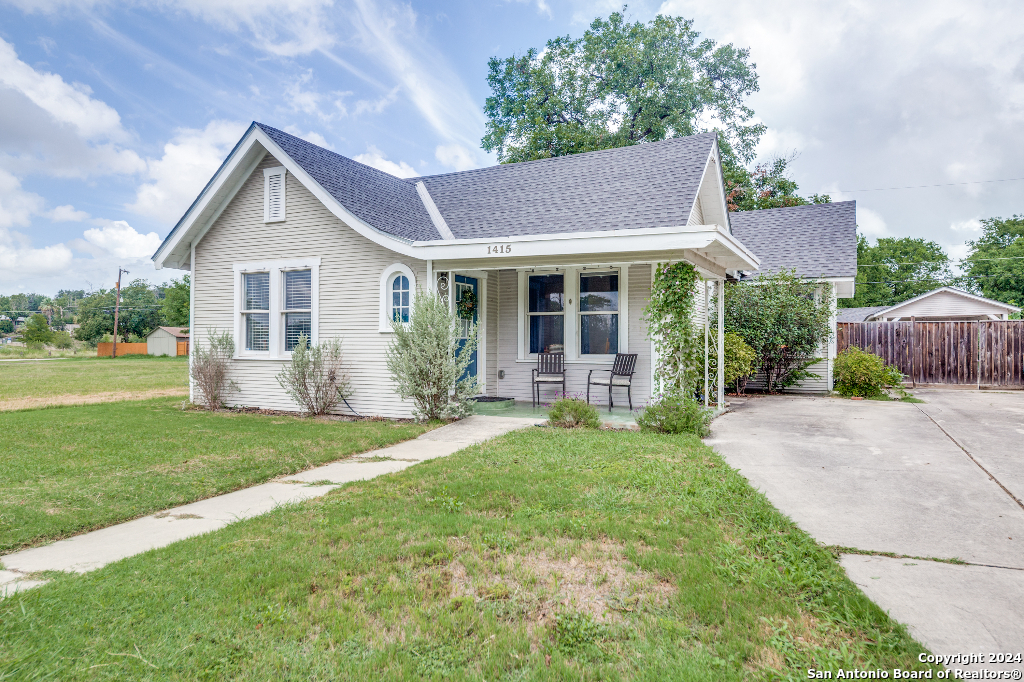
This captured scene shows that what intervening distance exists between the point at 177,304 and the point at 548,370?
2372 inches

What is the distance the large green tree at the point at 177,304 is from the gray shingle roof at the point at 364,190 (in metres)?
53.1

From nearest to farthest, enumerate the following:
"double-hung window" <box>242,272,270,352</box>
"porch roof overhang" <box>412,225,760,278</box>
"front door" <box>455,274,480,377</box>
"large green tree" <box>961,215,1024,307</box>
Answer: "porch roof overhang" <box>412,225,760,278</box> < "front door" <box>455,274,480,377</box> < "double-hung window" <box>242,272,270,352</box> < "large green tree" <box>961,215,1024,307</box>

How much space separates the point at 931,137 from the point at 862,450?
27118 mm

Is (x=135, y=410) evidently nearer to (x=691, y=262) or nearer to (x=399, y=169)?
(x=691, y=262)

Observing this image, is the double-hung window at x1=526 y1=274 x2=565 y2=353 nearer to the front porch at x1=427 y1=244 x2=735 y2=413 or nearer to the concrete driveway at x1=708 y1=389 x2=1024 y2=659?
the front porch at x1=427 y1=244 x2=735 y2=413

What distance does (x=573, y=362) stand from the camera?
10.5m

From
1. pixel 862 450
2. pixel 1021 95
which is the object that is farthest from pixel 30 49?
pixel 1021 95

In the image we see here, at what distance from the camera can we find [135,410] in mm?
10938

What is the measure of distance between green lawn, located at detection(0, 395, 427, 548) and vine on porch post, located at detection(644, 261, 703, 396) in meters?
3.79

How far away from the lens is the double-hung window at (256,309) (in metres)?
10.9

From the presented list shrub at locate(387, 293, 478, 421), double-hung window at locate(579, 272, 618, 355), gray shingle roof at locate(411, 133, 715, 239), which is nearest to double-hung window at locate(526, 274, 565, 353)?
double-hung window at locate(579, 272, 618, 355)

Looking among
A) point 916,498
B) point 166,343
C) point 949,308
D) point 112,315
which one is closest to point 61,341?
point 112,315

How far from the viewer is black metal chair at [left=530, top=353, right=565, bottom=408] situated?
10.2 m

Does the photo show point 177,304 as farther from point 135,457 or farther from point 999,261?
point 999,261
